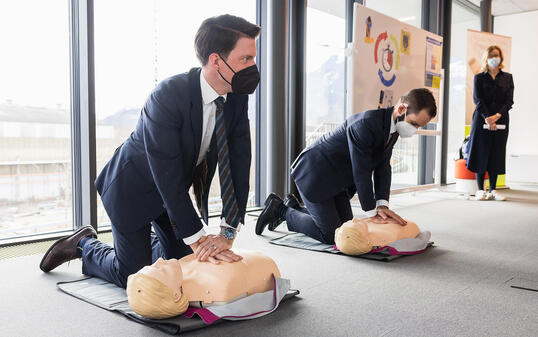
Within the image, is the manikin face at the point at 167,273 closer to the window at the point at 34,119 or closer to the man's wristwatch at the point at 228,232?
the man's wristwatch at the point at 228,232

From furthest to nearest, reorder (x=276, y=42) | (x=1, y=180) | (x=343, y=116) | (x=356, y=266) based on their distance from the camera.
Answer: (x=343, y=116) → (x=276, y=42) → (x=1, y=180) → (x=356, y=266)

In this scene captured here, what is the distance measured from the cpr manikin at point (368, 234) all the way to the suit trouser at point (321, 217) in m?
0.21

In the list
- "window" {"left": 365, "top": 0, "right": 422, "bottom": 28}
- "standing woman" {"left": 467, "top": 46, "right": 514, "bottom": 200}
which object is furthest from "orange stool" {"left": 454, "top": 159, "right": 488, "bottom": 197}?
"window" {"left": 365, "top": 0, "right": 422, "bottom": 28}

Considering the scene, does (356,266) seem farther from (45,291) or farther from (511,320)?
(45,291)

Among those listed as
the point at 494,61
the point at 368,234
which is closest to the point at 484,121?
the point at 494,61

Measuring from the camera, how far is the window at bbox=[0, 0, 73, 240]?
2.62 m

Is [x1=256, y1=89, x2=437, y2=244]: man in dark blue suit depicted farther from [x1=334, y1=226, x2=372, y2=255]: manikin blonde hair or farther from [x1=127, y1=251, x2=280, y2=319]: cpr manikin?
[x1=127, y1=251, x2=280, y2=319]: cpr manikin

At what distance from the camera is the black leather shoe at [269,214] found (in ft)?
9.49

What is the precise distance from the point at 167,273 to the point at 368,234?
1.23 metres

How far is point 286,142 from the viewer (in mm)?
4160

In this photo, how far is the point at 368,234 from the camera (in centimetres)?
233

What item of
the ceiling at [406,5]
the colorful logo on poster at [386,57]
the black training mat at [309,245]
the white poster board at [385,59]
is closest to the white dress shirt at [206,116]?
the black training mat at [309,245]

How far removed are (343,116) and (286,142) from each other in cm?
86

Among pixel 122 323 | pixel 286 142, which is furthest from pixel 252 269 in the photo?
pixel 286 142
